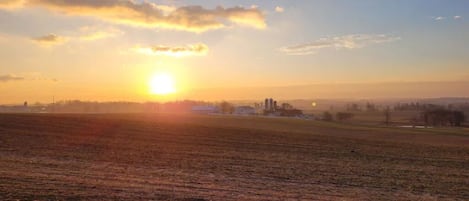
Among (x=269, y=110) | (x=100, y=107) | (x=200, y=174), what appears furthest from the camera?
(x=100, y=107)

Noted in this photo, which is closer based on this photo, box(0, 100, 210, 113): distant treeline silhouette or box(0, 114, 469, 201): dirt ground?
box(0, 114, 469, 201): dirt ground

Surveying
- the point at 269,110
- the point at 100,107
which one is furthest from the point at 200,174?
the point at 100,107

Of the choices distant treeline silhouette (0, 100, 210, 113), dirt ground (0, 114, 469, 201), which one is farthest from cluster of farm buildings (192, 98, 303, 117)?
dirt ground (0, 114, 469, 201)

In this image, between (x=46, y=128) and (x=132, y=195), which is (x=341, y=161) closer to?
(x=132, y=195)

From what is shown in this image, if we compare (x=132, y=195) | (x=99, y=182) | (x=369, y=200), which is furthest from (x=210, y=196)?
(x=369, y=200)

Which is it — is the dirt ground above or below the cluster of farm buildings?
below

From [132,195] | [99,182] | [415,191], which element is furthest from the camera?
[415,191]

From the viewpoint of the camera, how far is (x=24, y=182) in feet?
48.3

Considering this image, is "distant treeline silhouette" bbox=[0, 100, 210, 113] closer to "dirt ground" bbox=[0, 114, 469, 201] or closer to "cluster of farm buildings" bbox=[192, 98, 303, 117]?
"cluster of farm buildings" bbox=[192, 98, 303, 117]

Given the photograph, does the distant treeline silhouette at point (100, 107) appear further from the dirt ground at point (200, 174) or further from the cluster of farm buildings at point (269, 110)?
the dirt ground at point (200, 174)

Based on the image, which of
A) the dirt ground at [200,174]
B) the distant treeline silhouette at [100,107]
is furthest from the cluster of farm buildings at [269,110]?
the dirt ground at [200,174]

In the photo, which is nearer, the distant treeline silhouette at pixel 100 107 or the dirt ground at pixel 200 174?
the dirt ground at pixel 200 174

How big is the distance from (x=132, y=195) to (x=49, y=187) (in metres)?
2.50

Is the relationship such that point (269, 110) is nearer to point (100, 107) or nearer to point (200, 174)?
point (100, 107)
